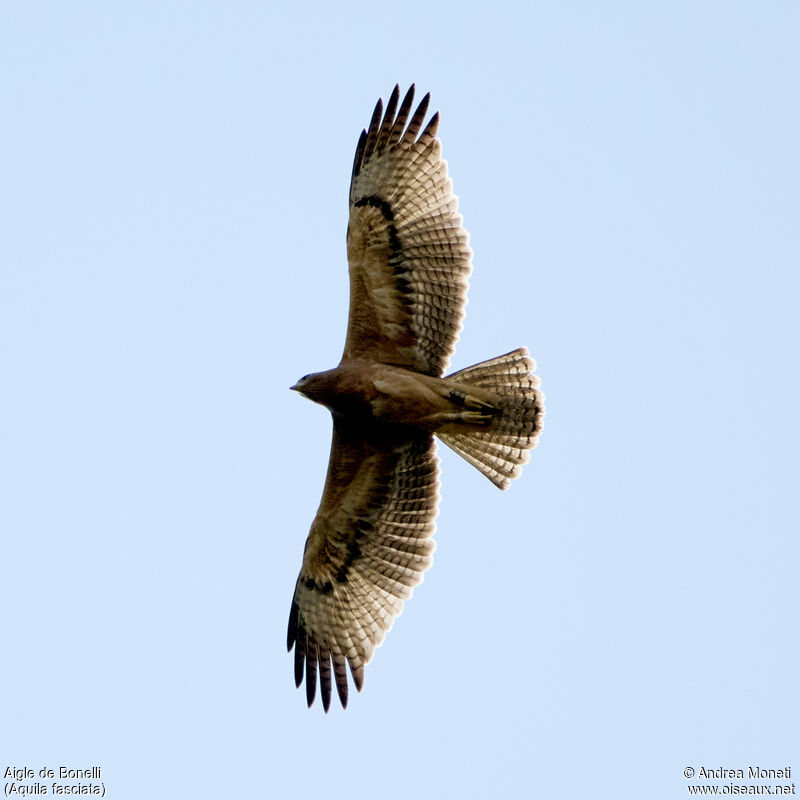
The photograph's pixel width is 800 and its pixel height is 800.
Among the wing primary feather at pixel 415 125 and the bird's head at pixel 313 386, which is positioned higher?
the wing primary feather at pixel 415 125

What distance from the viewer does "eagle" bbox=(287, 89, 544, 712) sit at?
9180 mm

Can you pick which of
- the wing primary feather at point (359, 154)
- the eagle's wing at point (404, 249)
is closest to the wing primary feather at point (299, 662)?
the eagle's wing at point (404, 249)

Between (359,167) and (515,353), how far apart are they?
70.8 inches

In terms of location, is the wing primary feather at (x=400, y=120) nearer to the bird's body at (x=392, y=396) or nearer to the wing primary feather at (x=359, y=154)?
the wing primary feather at (x=359, y=154)

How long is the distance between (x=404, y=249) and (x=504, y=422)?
151cm

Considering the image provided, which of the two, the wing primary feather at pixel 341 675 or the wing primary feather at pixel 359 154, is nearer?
the wing primary feather at pixel 359 154

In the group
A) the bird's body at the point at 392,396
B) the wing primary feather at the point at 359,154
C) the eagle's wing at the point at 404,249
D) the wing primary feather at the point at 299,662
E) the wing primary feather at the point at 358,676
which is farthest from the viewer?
the wing primary feather at the point at 299,662

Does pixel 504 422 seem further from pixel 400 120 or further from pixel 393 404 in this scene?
pixel 400 120

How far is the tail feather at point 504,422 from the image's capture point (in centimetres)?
939

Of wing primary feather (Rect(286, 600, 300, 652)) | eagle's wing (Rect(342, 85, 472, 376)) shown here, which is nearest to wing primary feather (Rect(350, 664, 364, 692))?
wing primary feather (Rect(286, 600, 300, 652))

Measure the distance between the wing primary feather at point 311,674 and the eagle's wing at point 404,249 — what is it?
2294 mm

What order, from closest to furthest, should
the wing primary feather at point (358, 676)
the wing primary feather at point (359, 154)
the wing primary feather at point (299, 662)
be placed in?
the wing primary feather at point (359, 154) < the wing primary feather at point (358, 676) < the wing primary feather at point (299, 662)

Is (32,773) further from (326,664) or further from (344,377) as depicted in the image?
(344,377)

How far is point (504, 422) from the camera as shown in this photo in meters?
9.52
